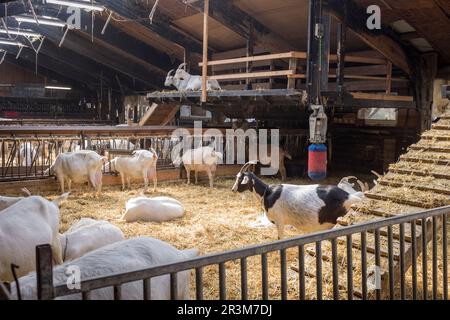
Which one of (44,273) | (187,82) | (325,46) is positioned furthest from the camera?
(187,82)

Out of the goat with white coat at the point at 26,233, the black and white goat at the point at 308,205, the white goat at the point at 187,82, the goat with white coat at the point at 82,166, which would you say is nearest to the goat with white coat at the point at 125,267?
the goat with white coat at the point at 26,233

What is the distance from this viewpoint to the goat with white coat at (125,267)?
2.42 metres

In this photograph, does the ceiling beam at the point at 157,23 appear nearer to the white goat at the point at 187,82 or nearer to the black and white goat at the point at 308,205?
the white goat at the point at 187,82

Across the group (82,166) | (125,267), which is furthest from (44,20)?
(125,267)

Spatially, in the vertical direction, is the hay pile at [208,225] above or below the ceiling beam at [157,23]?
below

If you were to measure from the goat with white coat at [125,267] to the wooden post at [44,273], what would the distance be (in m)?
0.54

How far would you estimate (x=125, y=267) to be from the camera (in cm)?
267

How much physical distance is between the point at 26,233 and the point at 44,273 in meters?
2.46

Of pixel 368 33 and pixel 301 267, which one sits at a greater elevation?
pixel 368 33

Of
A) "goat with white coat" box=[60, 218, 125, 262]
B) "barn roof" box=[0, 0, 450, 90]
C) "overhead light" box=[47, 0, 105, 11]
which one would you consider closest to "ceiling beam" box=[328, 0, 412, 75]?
"barn roof" box=[0, 0, 450, 90]

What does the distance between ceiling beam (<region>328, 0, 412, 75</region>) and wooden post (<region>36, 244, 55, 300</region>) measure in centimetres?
827

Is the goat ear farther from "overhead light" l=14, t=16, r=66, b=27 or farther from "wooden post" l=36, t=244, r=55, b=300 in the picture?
"overhead light" l=14, t=16, r=66, b=27

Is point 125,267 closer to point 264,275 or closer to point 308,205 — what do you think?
point 264,275
